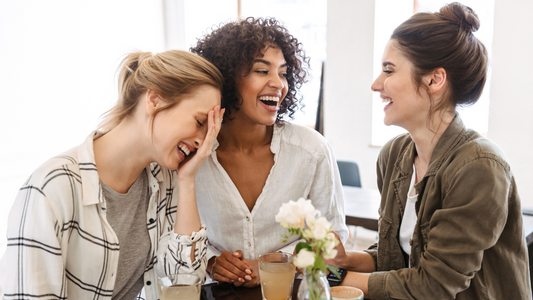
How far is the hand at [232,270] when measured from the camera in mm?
1285

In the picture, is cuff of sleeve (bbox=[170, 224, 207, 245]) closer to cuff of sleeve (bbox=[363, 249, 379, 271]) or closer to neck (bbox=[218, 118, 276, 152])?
neck (bbox=[218, 118, 276, 152])

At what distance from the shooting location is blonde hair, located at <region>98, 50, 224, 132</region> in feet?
4.28

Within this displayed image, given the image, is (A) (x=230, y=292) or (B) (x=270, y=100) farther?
(B) (x=270, y=100)

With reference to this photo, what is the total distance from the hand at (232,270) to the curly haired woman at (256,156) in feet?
0.67

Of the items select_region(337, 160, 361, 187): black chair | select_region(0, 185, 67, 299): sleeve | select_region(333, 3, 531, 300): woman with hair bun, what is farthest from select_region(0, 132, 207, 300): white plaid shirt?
select_region(337, 160, 361, 187): black chair

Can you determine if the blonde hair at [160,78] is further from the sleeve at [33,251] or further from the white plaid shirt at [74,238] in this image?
the sleeve at [33,251]

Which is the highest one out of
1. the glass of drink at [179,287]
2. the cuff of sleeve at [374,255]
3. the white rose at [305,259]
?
the white rose at [305,259]

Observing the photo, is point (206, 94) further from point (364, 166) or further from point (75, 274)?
point (364, 166)

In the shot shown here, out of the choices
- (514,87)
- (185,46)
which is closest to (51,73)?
(185,46)

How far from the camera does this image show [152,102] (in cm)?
131

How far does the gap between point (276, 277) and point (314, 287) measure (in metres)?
0.22

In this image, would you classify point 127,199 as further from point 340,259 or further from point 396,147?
point 396,147

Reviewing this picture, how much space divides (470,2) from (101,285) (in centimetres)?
428

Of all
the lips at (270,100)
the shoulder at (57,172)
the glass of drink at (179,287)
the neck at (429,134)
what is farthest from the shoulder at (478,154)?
the shoulder at (57,172)
